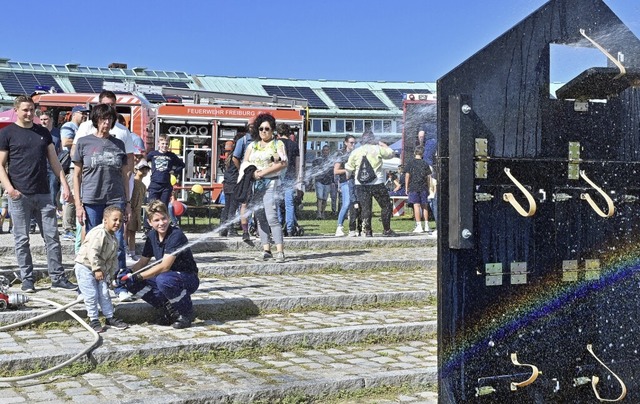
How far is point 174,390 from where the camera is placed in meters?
6.18

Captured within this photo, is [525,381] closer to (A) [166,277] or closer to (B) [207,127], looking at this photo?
(A) [166,277]

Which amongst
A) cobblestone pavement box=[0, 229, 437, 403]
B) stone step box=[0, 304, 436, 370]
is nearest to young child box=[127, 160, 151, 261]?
cobblestone pavement box=[0, 229, 437, 403]

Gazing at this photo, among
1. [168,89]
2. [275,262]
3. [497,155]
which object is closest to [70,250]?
[275,262]

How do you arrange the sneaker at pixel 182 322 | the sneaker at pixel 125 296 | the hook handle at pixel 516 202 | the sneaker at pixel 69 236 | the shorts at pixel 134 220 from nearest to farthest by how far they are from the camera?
the hook handle at pixel 516 202, the sneaker at pixel 182 322, the sneaker at pixel 125 296, the shorts at pixel 134 220, the sneaker at pixel 69 236

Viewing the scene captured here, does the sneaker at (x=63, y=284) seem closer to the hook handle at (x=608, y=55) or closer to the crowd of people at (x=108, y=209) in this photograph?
the crowd of people at (x=108, y=209)

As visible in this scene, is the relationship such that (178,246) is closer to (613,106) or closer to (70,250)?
(70,250)

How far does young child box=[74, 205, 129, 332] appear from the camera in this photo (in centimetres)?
763

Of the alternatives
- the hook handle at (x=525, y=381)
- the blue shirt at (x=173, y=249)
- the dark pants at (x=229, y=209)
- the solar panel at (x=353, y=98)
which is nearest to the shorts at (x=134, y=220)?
the dark pants at (x=229, y=209)

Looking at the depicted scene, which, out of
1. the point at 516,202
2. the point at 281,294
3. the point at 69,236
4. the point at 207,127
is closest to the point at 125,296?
the point at 281,294

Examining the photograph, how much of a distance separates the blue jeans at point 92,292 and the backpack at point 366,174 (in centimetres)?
788

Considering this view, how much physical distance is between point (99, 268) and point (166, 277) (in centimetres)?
62

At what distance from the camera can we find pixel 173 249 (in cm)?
812

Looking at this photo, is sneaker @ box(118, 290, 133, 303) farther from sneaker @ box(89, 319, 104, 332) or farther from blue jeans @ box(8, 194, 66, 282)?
blue jeans @ box(8, 194, 66, 282)

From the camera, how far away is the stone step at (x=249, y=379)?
6.04 m
